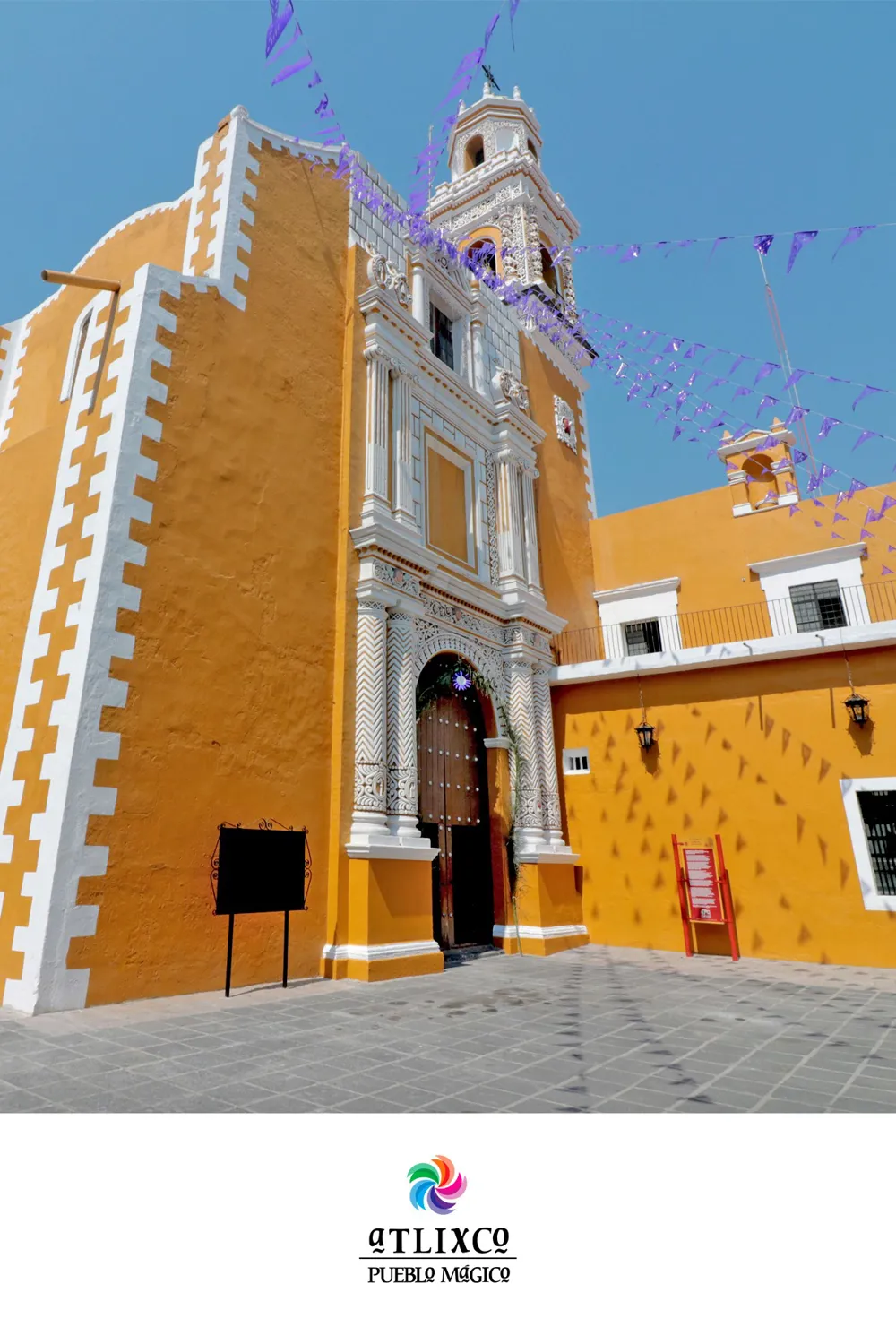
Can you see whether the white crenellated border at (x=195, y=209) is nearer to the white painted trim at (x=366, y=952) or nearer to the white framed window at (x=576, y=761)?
the white painted trim at (x=366, y=952)

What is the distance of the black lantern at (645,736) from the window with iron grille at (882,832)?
277 centimetres

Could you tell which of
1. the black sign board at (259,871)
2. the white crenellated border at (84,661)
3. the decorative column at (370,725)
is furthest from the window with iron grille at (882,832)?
the white crenellated border at (84,661)

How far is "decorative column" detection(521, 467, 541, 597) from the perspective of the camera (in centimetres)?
1184

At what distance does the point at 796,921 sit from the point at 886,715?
2877mm

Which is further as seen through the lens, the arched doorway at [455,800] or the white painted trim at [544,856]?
the white painted trim at [544,856]

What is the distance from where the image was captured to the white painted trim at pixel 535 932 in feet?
31.4

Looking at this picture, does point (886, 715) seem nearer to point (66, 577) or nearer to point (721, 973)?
point (721, 973)
